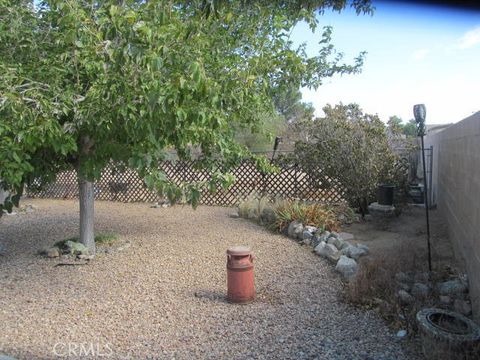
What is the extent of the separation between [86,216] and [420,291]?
429 centimetres

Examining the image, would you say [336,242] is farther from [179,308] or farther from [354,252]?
[179,308]

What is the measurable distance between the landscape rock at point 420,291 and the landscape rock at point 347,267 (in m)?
0.72

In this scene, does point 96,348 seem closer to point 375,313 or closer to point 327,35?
point 375,313

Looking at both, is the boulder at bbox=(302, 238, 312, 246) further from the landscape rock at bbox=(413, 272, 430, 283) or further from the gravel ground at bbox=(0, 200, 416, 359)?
the landscape rock at bbox=(413, 272, 430, 283)

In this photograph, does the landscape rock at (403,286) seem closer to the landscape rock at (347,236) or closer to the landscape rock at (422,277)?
the landscape rock at (422,277)

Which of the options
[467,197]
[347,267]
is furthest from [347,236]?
[467,197]

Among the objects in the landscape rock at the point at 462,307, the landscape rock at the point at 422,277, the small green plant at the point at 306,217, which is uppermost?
the small green plant at the point at 306,217

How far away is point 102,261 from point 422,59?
14.3 ft

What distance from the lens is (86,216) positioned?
560 cm

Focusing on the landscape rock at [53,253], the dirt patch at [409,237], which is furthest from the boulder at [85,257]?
the dirt patch at [409,237]

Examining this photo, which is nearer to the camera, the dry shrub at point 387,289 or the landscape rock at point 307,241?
the dry shrub at point 387,289

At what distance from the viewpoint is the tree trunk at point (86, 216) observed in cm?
555

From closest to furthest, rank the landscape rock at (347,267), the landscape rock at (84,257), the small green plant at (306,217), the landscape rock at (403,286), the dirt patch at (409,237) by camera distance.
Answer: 1. the landscape rock at (403,286)
2. the landscape rock at (347,267)
3. the dirt patch at (409,237)
4. the landscape rock at (84,257)
5. the small green plant at (306,217)

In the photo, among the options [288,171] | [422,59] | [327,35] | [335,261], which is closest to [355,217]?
[288,171]
